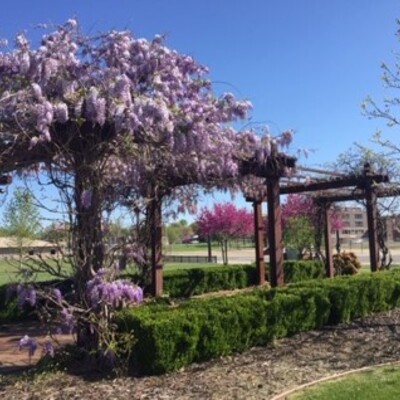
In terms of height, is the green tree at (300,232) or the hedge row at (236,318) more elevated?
the green tree at (300,232)

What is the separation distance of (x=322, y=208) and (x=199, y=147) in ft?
42.6

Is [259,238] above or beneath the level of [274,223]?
beneath

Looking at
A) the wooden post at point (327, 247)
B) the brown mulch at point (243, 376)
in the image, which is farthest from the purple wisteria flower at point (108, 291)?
the wooden post at point (327, 247)

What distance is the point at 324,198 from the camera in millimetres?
18922

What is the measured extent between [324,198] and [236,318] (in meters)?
12.0

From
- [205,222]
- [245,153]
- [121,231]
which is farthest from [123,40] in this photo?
[205,222]

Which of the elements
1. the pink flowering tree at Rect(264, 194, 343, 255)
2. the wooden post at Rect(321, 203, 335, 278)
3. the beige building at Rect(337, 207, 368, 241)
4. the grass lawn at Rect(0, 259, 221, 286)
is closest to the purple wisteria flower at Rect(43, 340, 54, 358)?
the grass lawn at Rect(0, 259, 221, 286)

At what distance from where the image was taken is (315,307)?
9.11 meters

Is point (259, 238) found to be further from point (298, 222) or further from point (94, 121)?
point (94, 121)

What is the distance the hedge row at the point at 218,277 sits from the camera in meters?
15.5

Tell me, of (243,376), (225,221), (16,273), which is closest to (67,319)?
(16,273)

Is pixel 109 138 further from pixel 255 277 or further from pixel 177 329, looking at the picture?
pixel 255 277

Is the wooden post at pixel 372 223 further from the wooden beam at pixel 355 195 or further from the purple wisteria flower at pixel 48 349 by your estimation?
the purple wisteria flower at pixel 48 349

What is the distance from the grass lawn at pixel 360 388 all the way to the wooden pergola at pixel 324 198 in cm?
505
